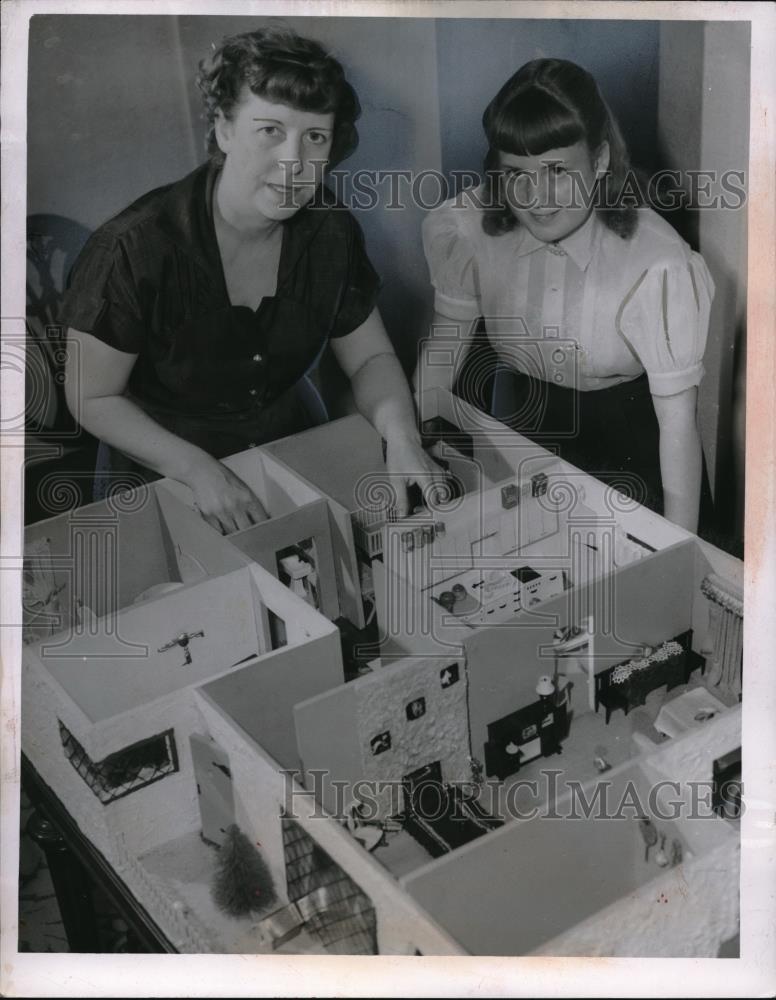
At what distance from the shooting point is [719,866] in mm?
4410

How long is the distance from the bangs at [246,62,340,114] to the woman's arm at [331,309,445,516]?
0.75 metres

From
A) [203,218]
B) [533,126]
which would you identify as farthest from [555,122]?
[203,218]

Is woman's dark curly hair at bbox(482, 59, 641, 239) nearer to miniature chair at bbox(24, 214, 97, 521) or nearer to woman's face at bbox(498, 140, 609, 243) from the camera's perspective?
woman's face at bbox(498, 140, 609, 243)

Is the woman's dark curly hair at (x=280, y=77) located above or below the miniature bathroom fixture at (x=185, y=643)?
above

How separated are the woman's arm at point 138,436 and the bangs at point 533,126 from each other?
1415 millimetres

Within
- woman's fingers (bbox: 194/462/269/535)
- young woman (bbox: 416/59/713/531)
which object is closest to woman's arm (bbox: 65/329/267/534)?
woman's fingers (bbox: 194/462/269/535)

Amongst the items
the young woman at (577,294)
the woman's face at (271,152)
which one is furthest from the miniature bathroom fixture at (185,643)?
the woman's face at (271,152)

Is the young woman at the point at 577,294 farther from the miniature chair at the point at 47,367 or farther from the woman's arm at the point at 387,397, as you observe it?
the miniature chair at the point at 47,367

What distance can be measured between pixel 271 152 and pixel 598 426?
1.44 metres

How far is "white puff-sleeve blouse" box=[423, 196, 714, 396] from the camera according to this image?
4.81 meters

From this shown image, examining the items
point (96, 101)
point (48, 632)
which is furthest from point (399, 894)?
point (96, 101)

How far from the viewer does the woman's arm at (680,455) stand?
4930 millimetres

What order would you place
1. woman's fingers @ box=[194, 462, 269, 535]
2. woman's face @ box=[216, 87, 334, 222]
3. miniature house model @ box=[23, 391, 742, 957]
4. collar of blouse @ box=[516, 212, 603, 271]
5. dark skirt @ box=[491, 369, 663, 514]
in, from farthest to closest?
woman's fingers @ box=[194, 462, 269, 535], dark skirt @ box=[491, 369, 663, 514], collar of blouse @ box=[516, 212, 603, 271], woman's face @ box=[216, 87, 334, 222], miniature house model @ box=[23, 391, 742, 957]

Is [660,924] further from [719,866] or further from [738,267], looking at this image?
[738,267]
